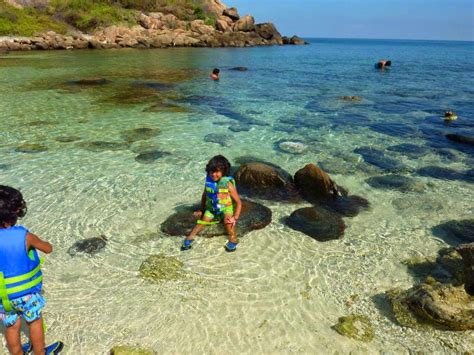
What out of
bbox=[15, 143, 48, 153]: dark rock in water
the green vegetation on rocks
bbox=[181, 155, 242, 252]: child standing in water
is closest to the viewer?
bbox=[181, 155, 242, 252]: child standing in water

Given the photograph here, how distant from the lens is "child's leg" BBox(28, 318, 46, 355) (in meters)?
4.24

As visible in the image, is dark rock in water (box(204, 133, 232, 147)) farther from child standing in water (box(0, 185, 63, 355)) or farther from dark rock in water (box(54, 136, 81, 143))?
child standing in water (box(0, 185, 63, 355))

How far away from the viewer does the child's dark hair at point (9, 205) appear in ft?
12.4

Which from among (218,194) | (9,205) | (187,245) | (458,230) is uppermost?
(9,205)

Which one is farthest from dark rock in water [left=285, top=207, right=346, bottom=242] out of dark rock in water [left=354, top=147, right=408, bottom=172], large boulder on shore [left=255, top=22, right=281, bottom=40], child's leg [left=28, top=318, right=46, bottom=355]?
large boulder on shore [left=255, top=22, right=281, bottom=40]

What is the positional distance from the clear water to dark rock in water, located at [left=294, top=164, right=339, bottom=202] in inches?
31.5

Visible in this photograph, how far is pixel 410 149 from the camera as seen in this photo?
44.5 feet

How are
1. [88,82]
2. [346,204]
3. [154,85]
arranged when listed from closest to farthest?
[346,204] < [88,82] < [154,85]

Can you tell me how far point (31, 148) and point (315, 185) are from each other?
989 cm

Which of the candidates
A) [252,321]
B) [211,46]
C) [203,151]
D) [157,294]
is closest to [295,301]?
[252,321]

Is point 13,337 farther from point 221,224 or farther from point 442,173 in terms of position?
point 442,173

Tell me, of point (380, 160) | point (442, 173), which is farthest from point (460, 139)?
point (380, 160)

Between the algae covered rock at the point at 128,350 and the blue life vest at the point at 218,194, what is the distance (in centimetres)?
306

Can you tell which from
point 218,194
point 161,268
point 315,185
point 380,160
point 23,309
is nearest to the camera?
point 23,309
